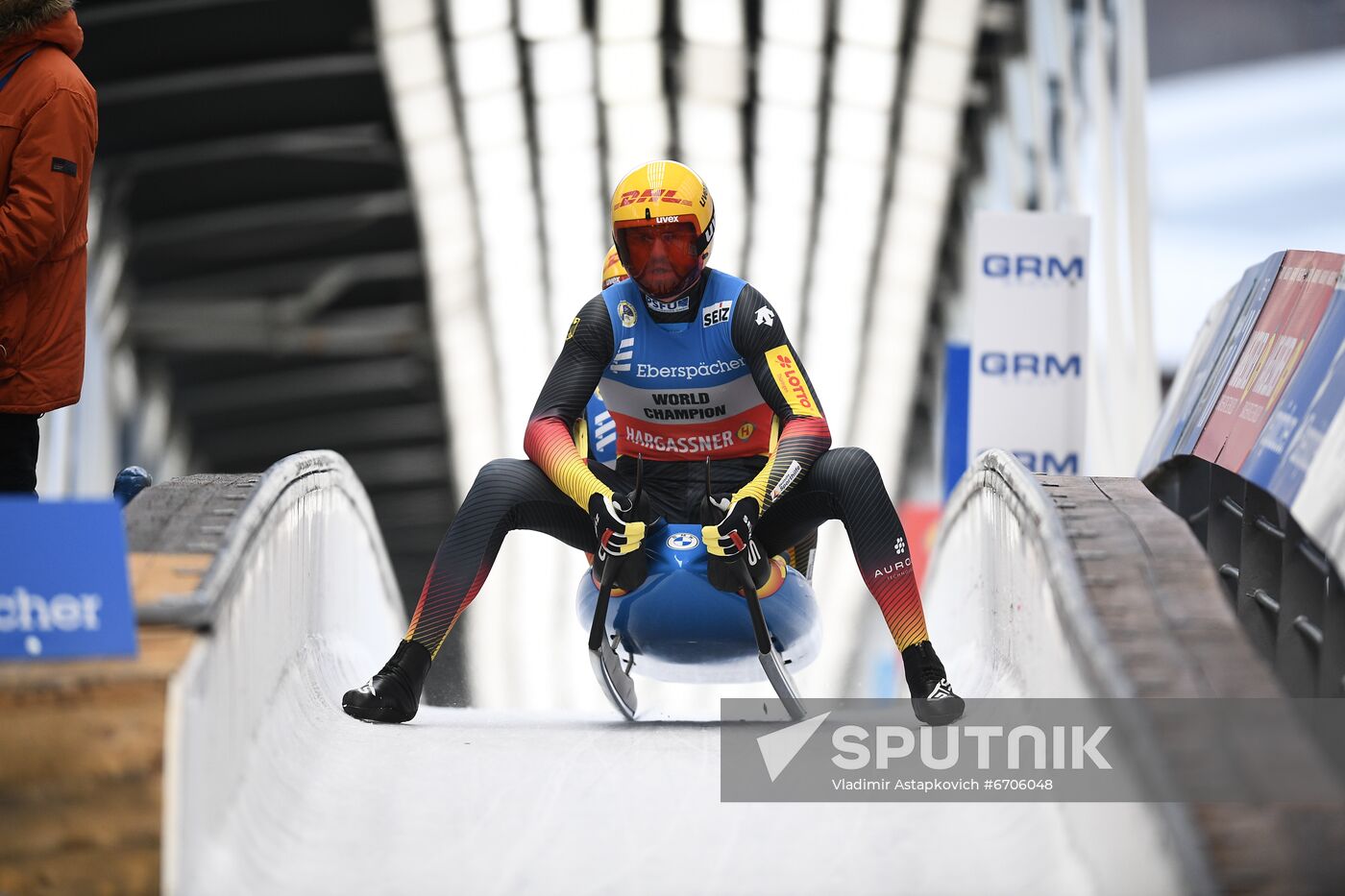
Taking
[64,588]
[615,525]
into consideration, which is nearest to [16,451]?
[64,588]

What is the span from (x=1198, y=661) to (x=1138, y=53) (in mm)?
9435

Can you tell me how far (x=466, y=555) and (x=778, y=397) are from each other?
41.7 inches

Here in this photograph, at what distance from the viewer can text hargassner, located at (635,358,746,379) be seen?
17.2 ft

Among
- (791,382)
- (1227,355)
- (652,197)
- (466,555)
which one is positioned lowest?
(466,555)

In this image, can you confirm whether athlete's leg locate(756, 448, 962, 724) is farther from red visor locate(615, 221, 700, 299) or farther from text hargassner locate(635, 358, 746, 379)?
red visor locate(615, 221, 700, 299)

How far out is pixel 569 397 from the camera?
5.21m

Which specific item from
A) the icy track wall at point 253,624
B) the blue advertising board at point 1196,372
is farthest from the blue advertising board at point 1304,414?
the icy track wall at point 253,624

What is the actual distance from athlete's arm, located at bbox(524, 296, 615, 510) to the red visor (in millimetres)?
192

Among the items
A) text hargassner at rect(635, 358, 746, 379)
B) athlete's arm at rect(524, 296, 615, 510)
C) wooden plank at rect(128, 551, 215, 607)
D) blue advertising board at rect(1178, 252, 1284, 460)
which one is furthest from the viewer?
blue advertising board at rect(1178, 252, 1284, 460)

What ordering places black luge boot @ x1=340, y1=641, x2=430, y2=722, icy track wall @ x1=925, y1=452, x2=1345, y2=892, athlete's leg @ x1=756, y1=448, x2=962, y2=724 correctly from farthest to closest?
athlete's leg @ x1=756, y1=448, x2=962, y2=724 < black luge boot @ x1=340, y1=641, x2=430, y2=722 < icy track wall @ x1=925, y1=452, x2=1345, y2=892

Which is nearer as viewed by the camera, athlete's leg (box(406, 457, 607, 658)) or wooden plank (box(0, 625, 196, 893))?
wooden plank (box(0, 625, 196, 893))

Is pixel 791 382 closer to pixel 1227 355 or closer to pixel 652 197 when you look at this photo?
pixel 652 197

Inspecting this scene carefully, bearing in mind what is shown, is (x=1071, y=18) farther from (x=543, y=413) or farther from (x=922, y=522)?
(x=543, y=413)

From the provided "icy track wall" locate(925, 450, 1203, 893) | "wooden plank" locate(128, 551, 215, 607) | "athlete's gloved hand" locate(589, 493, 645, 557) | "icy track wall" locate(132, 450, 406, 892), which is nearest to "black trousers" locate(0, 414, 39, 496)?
"icy track wall" locate(132, 450, 406, 892)
